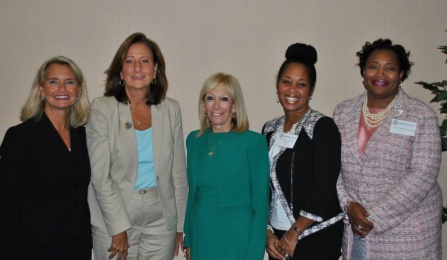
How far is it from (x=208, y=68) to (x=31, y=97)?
149 cm

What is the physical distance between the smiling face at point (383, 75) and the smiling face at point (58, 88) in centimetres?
177

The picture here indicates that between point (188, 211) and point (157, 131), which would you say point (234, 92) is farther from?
point (188, 211)

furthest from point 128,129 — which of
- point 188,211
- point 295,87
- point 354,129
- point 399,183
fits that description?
point 399,183

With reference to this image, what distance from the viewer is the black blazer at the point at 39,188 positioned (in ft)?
6.54

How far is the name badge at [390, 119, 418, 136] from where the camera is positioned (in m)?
2.19

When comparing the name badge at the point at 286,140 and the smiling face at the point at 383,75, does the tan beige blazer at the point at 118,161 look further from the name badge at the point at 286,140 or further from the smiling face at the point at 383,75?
the smiling face at the point at 383,75

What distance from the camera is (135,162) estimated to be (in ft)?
7.41

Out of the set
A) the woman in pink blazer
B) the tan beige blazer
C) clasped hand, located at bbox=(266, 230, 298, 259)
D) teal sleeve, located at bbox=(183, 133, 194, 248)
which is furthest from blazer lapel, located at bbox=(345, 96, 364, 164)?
the tan beige blazer

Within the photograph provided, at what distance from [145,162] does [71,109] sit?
0.55m

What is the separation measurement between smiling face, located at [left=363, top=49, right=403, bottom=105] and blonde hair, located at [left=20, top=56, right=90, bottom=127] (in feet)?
5.64

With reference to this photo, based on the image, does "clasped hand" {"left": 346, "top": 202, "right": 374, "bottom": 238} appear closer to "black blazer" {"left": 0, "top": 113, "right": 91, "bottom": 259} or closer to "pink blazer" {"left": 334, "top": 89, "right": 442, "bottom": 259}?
"pink blazer" {"left": 334, "top": 89, "right": 442, "bottom": 259}

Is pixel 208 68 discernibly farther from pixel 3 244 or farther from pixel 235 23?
pixel 3 244

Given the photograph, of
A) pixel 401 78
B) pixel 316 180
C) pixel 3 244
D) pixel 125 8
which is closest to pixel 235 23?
pixel 125 8

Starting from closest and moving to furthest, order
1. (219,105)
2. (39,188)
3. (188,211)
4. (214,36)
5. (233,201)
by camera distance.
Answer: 1. (39,188)
2. (233,201)
3. (219,105)
4. (188,211)
5. (214,36)
